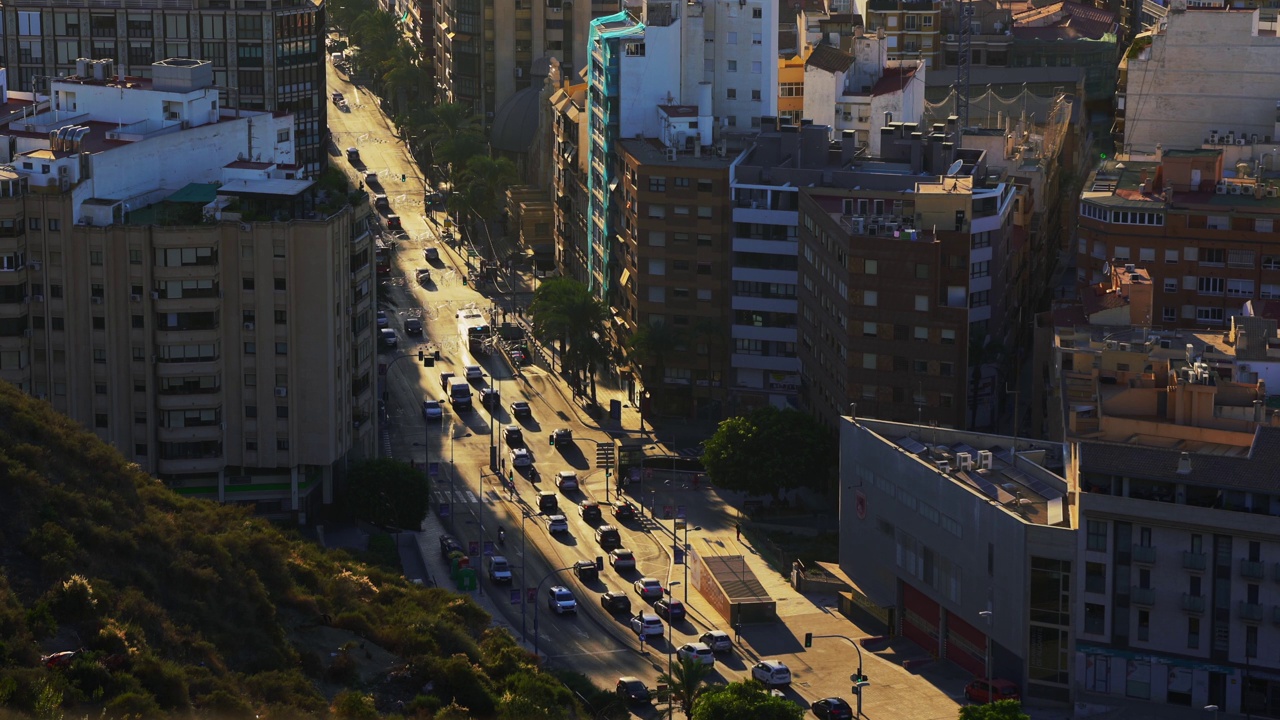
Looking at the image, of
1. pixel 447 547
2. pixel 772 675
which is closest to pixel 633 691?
pixel 772 675

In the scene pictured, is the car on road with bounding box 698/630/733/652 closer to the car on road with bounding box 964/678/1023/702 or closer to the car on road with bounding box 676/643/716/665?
the car on road with bounding box 676/643/716/665

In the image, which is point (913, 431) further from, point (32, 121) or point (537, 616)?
point (32, 121)

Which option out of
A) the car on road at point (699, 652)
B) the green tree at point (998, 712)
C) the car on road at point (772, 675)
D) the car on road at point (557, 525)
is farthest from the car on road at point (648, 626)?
the green tree at point (998, 712)

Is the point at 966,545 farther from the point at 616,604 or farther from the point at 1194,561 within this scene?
the point at 616,604

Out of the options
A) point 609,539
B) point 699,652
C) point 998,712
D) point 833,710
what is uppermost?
point 998,712

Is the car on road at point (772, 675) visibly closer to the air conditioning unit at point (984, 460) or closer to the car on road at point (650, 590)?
the car on road at point (650, 590)

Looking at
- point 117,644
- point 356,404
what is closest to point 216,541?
point 117,644
